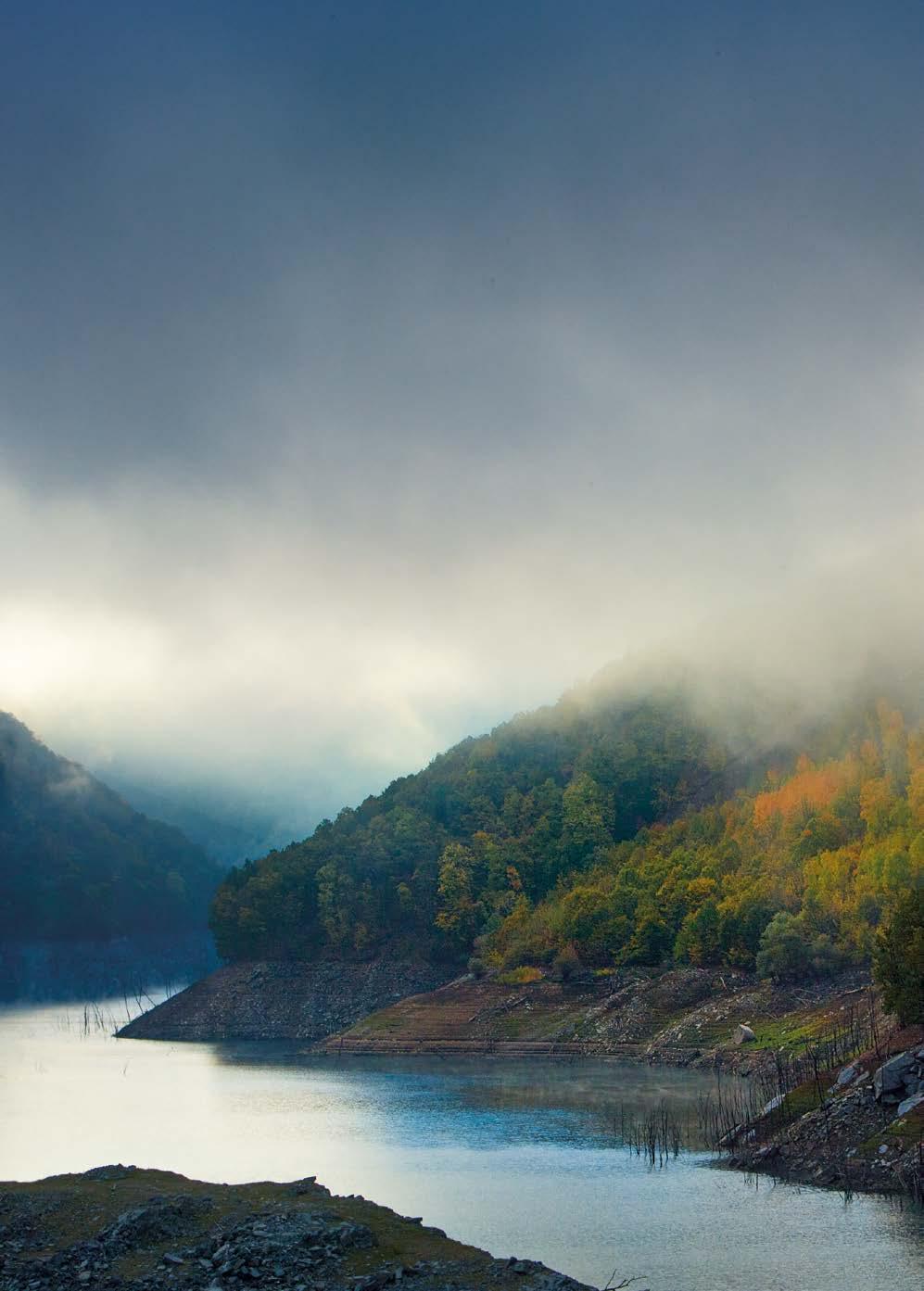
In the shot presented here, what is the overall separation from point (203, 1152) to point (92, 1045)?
4161 inches

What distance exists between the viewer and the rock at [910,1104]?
63.0 m

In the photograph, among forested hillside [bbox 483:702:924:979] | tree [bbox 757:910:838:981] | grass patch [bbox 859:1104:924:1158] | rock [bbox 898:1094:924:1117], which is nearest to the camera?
grass patch [bbox 859:1104:924:1158]

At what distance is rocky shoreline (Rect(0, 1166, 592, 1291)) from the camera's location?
42594mm

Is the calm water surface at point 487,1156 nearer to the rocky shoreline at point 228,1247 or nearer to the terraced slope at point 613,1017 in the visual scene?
the rocky shoreline at point 228,1247

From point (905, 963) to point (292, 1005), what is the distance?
133 meters

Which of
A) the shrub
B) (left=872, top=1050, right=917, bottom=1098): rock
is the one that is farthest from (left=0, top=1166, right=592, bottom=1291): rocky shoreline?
the shrub

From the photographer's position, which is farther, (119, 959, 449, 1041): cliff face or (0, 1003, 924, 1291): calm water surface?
(119, 959, 449, 1041): cliff face

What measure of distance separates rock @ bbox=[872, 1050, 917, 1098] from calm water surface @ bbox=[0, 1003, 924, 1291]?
7.12 m

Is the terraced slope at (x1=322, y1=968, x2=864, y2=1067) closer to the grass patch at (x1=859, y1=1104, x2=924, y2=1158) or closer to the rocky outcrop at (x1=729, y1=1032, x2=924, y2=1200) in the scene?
the rocky outcrop at (x1=729, y1=1032, x2=924, y2=1200)

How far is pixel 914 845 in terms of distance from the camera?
149125 millimetres

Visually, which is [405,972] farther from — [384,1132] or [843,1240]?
[843,1240]

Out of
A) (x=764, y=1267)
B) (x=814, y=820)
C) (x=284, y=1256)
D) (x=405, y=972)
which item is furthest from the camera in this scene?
(x=405, y=972)

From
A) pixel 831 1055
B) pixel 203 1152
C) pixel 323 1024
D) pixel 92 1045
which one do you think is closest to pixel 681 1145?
pixel 831 1055

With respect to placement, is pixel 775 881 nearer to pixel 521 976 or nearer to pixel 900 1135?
pixel 521 976
